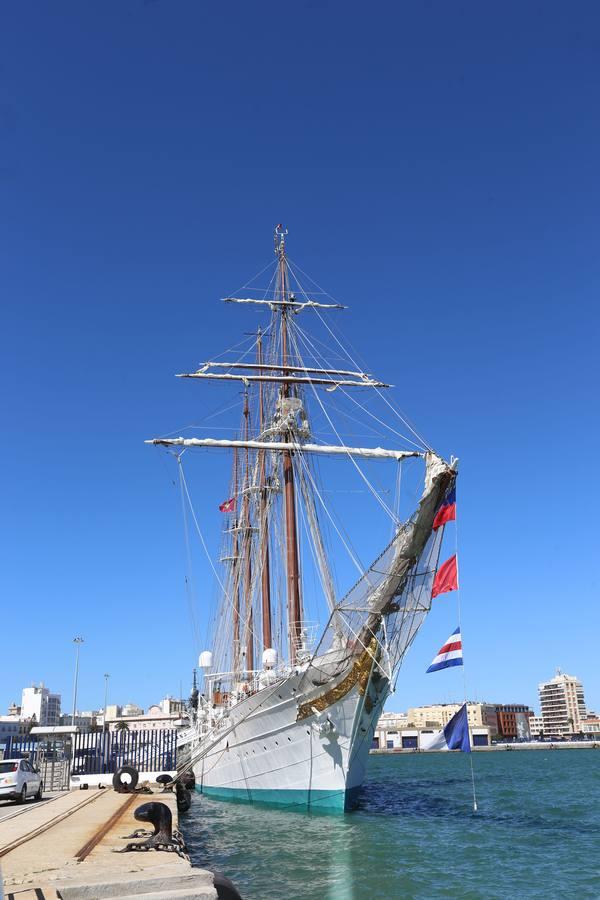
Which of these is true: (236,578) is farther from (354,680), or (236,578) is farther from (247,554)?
(354,680)

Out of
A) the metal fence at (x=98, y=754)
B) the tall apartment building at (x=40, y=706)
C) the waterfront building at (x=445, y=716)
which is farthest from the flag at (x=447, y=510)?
the waterfront building at (x=445, y=716)

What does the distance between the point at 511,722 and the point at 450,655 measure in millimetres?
192320

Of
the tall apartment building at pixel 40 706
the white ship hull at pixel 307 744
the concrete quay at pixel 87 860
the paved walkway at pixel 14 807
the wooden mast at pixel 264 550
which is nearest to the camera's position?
the concrete quay at pixel 87 860

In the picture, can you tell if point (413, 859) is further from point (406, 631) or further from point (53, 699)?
point (53, 699)

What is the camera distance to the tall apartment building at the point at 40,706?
137125 mm

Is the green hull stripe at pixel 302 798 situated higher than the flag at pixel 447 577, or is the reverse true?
the flag at pixel 447 577

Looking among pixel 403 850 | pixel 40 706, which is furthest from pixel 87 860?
pixel 40 706

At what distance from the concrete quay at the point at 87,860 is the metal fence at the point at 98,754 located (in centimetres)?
1262

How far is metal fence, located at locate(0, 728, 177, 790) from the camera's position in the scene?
34678mm

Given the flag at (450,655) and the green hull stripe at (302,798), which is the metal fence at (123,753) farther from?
the flag at (450,655)

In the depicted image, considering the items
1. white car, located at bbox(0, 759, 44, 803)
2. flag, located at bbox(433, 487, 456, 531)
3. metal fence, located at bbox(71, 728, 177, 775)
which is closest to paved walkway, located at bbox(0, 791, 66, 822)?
white car, located at bbox(0, 759, 44, 803)

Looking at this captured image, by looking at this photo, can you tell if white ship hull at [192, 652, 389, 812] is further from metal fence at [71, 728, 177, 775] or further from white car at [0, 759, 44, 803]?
white car at [0, 759, 44, 803]

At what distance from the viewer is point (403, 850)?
2055cm

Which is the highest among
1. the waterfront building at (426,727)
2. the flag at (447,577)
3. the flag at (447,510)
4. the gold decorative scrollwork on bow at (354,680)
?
the flag at (447,510)
